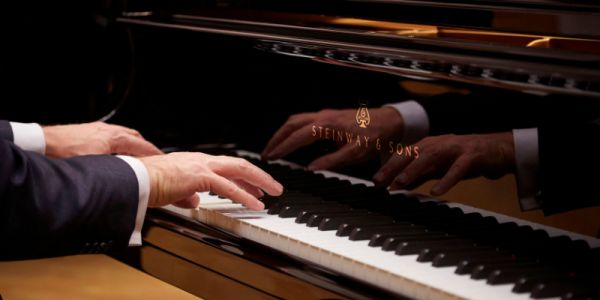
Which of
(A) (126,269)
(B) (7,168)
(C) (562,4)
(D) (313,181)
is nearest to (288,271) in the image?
(D) (313,181)

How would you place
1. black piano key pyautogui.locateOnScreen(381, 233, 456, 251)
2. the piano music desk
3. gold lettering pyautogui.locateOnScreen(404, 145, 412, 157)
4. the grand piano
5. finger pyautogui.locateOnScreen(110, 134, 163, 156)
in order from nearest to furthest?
1. the grand piano
2. black piano key pyautogui.locateOnScreen(381, 233, 456, 251)
3. gold lettering pyautogui.locateOnScreen(404, 145, 412, 157)
4. finger pyautogui.locateOnScreen(110, 134, 163, 156)
5. the piano music desk

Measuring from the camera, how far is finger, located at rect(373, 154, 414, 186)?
1695mm

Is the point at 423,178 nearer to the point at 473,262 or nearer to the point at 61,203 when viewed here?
the point at 473,262

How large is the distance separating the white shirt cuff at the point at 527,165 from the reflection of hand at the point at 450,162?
15mm

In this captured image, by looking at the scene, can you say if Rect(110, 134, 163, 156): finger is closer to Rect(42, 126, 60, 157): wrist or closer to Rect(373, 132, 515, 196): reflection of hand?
Rect(42, 126, 60, 157): wrist

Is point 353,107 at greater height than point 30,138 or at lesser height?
greater

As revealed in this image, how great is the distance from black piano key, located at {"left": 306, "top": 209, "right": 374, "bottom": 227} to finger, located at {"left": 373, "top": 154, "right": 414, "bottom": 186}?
0.24 ft

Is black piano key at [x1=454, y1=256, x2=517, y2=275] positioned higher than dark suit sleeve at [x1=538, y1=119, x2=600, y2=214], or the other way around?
dark suit sleeve at [x1=538, y1=119, x2=600, y2=214]

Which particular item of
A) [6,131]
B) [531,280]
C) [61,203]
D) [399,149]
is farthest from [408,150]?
[6,131]

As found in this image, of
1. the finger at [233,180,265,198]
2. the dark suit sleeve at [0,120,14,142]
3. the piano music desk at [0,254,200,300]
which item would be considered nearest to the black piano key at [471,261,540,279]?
the finger at [233,180,265,198]

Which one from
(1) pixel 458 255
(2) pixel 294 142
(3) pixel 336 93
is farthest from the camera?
(2) pixel 294 142

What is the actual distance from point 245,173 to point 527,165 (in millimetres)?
518

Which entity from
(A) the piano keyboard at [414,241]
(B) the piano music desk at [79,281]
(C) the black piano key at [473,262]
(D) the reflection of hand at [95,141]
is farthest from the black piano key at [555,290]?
(B) the piano music desk at [79,281]

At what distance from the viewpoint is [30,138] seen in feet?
7.28
